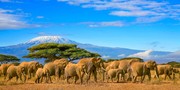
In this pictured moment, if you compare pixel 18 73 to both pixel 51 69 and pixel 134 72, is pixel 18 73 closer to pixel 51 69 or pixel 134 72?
pixel 51 69

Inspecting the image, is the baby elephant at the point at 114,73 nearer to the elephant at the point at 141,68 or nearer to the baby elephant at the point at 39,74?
the elephant at the point at 141,68

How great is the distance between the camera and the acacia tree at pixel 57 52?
205 ft

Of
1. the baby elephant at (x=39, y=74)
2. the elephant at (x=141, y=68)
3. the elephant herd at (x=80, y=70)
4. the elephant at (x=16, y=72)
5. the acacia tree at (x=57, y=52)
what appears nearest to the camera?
the elephant herd at (x=80, y=70)

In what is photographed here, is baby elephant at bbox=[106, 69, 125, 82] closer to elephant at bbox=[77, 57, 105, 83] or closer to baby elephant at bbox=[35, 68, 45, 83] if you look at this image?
elephant at bbox=[77, 57, 105, 83]

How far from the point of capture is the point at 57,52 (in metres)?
63.8

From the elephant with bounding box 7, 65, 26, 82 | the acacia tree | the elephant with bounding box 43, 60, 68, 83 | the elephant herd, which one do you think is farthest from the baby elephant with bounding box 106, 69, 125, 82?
the acacia tree

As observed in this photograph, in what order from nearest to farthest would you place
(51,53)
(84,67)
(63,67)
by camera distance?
1. (84,67)
2. (63,67)
3. (51,53)

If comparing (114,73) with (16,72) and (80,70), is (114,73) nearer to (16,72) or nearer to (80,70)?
(80,70)

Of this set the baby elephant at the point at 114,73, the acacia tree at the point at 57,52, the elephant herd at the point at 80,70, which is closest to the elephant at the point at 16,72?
the elephant herd at the point at 80,70

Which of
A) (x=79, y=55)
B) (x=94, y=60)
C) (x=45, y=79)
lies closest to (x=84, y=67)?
(x=94, y=60)

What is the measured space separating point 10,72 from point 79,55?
30.2 m

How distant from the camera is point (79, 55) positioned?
203 ft

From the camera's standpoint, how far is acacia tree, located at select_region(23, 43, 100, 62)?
6234 cm

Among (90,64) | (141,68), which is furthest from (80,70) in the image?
(141,68)
